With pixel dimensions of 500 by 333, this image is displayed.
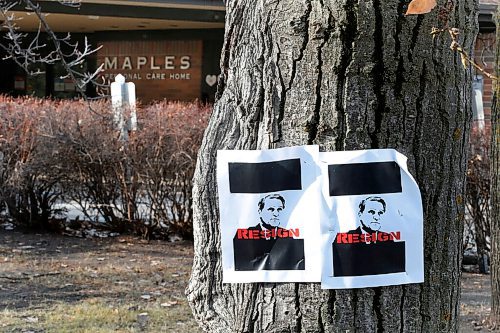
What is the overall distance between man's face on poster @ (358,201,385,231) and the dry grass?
3.91 m

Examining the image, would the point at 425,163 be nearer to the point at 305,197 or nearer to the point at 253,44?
the point at 305,197

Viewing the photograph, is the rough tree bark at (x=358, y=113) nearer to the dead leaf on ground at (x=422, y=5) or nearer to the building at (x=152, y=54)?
the dead leaf on ground at (x=422, y=5)

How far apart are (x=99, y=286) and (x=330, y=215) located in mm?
5308

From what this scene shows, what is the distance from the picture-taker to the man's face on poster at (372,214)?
2018 millimetres

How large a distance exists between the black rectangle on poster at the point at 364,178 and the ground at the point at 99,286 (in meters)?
3.90

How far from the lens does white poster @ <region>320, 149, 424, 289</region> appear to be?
2.02 m

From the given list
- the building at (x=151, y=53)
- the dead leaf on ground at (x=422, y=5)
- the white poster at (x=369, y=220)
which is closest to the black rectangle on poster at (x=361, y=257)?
the white poster at (x=369, y=220)

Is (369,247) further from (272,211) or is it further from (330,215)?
(272,211)

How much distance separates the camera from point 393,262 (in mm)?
2049

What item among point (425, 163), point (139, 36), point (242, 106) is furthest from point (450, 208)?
point (139, 36)

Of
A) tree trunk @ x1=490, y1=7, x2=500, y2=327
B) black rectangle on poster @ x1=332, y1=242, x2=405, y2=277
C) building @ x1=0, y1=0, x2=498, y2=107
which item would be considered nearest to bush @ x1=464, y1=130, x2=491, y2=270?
tree trunk @ x1=490, y1=7, x2=500, y2=327

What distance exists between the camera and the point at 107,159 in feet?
28.9

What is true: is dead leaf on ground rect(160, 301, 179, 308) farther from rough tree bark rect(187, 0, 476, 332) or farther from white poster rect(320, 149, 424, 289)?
white poster rect(320, 149, 424, 289)

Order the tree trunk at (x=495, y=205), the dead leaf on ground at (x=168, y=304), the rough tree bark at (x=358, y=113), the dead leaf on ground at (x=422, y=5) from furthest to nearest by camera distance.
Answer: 1. the dead leaf on ground at (x=168, y=304)
2. the tree trunk at (x=495, y=205)
3. the rough tree bark at (x=358, y=113)
4. the dead leaf on ground at (x=422, y=5)
